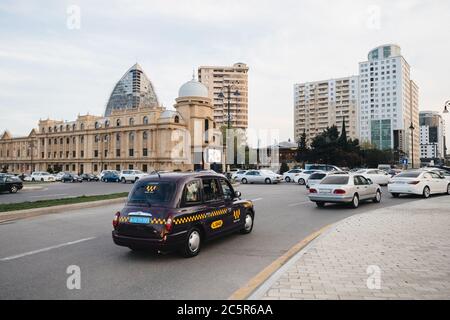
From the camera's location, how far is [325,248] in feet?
23.0

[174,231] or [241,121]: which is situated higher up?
[241,121]

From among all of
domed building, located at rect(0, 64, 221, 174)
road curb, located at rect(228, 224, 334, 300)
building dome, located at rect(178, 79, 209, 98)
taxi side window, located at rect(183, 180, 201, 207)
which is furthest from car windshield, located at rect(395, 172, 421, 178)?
building dome, located at rect(178, 79, 209, 98)

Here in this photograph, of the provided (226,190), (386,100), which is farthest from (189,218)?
(386,100)

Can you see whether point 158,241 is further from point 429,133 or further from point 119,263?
Answer: point 429,133

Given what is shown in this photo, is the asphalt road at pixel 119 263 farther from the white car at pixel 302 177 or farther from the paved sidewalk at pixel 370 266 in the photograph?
the white car at pixel 302 177

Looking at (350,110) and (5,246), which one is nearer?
(5,246)

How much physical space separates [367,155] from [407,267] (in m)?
86.0

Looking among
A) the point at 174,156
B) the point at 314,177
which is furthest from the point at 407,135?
the point at 314,177

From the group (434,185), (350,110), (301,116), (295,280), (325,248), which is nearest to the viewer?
(295,280)

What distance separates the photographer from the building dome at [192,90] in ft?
241

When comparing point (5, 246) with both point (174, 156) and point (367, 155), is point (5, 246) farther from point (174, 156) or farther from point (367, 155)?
point (367, 155)

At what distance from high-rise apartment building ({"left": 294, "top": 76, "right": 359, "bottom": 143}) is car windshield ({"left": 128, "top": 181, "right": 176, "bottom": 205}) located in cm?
14273

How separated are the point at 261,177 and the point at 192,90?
4226cm

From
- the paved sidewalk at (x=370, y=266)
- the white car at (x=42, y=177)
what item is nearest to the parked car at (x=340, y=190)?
the paved sidewalk at (x=370, y=266)
